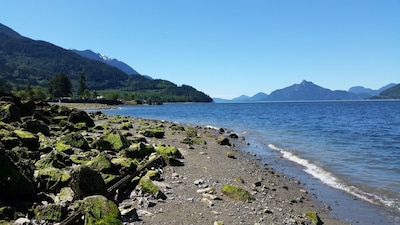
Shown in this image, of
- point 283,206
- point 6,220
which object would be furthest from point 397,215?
point 6,220

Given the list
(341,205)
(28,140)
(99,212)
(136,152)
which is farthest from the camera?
(136,152)

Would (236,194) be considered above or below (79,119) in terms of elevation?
below

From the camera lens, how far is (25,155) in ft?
48.4

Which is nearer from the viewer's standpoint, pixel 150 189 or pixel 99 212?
pixel 99 212

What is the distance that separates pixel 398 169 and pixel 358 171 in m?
3.19

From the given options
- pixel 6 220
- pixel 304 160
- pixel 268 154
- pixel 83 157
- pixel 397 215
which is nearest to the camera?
pixel 6 220

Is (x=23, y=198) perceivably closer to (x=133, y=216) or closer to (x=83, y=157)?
(x=133, y=216)

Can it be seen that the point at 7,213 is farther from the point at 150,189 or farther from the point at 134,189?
the point at 150,189

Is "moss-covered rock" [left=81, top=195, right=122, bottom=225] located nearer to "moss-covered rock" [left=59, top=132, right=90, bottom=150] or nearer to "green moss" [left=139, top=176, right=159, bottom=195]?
"green moss" [left=139, top=176, right=159, bottom=195]

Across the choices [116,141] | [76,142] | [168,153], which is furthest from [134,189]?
[116,141]

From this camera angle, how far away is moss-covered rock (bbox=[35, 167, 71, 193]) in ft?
38.4

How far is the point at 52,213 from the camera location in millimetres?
9430

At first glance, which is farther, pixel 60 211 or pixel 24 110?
pixel 24 110

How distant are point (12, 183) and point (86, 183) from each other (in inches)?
83.9
